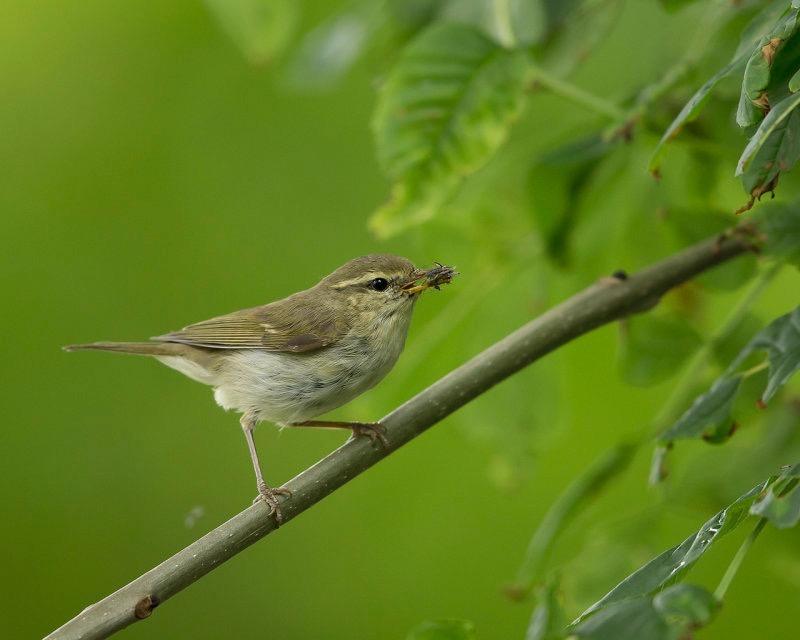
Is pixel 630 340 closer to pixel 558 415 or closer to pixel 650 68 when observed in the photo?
pixel 558 415

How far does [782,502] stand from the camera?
1636 mm

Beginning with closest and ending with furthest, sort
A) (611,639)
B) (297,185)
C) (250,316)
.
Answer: (611,639), (250,316), (297,185)

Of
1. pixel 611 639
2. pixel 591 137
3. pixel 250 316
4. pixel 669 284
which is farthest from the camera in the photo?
pixel 250 316

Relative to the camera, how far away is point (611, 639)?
1488 millimetres

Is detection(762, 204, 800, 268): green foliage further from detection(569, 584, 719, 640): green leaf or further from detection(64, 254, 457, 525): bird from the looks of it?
detection(569, 584, 719, 640): green leaf

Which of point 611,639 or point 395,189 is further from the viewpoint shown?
point 395,189

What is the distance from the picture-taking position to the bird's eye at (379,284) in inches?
157

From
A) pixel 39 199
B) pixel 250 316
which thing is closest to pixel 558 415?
pixel 250 316

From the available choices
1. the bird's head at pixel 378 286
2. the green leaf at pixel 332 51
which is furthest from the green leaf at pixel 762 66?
the bird's head at pixel 378 286

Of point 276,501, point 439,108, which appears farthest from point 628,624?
point 439,108

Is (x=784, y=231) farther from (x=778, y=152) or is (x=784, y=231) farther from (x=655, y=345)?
(x=778, y=152)

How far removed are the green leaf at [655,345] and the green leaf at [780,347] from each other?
0.59 metres

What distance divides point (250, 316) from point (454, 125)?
5.30 feet

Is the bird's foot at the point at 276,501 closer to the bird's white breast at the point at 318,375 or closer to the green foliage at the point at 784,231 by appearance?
the bird's white breast at the point at 318,375
